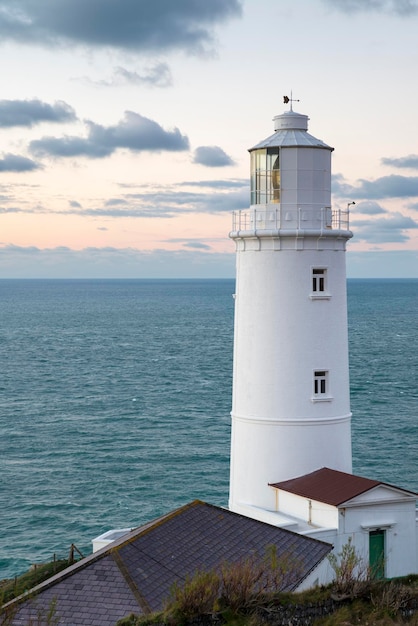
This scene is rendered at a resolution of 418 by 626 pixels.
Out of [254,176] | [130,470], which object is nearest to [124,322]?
[130,470]

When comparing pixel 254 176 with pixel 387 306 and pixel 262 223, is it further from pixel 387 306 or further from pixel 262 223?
pixel 387 306

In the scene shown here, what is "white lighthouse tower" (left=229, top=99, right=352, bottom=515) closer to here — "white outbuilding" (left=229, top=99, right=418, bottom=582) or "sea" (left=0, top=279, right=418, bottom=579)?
"white outbuilding" (left=229, top=99, right=418, bottom=582)

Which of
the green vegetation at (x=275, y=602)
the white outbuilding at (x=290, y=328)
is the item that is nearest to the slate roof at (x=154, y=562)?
the green vegetation at (x=275, y=602)

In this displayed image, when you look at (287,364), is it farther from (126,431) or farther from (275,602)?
(126,431)

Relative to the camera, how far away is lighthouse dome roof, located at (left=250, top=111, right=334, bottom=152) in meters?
22.6

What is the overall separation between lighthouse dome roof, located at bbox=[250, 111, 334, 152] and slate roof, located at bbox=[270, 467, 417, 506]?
8.57 metres

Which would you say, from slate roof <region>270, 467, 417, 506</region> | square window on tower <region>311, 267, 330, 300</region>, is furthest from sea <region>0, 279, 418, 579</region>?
square window on tower <region>311, 267, 330, 300</region>

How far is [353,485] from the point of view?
2102cm

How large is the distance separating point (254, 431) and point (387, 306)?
591 ft

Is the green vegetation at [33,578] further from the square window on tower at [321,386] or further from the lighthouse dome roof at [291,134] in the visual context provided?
the lighthouse dome roof at [291,134]

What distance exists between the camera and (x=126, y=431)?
2048 inches

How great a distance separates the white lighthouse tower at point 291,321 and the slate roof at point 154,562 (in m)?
4.12

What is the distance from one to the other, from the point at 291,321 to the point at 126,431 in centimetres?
3125

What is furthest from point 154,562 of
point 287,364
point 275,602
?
point 287,364
